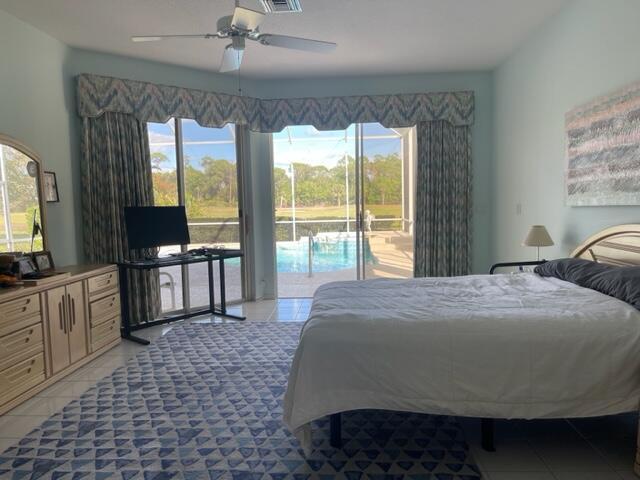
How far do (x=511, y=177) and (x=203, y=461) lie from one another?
13.4 ft

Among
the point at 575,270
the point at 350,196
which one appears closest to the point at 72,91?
the point at 350,196

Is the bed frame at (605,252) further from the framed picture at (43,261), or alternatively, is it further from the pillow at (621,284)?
the framed picture at (43,261)

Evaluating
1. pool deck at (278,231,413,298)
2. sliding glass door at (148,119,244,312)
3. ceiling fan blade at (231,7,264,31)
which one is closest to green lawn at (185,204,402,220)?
sliding glass door at (148,119,244,312)

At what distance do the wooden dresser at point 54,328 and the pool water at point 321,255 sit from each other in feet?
7.79

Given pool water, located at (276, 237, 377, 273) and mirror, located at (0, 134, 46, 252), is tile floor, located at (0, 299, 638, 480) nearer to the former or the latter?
mirror, located at (0, 134, 46, 252)

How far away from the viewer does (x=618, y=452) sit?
2.12 m

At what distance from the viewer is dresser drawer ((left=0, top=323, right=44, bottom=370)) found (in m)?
2.65

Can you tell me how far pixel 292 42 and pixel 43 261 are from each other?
258 centimetres

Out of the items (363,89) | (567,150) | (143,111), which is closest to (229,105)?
(143,111)

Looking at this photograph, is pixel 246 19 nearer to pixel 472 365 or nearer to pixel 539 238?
pixel 472 365

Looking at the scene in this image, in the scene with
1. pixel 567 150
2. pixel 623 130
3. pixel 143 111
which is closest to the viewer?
pixel 623 130

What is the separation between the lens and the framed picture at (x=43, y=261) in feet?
10.8

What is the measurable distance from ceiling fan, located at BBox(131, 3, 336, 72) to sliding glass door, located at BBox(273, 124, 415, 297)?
224 cm

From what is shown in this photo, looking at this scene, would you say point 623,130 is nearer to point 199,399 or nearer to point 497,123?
point 497,123
